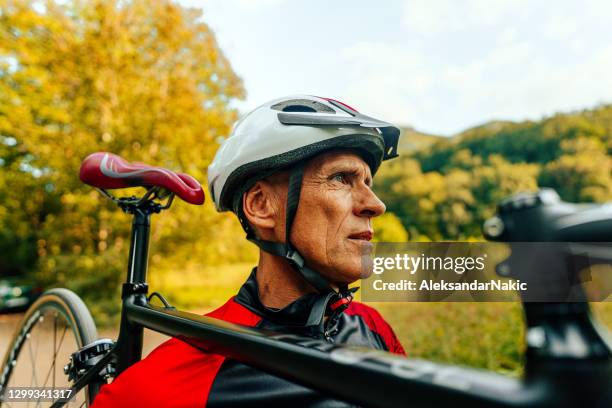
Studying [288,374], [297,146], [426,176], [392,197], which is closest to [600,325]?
[288,374]

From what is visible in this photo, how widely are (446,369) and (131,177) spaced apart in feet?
6.62

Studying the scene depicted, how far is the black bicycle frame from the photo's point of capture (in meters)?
0.51

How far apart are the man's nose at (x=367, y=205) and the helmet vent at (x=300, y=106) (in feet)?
1.37

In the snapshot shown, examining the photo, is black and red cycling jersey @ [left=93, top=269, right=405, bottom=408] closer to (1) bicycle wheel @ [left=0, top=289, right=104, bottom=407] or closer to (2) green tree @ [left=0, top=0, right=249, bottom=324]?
(1) bicycle wheel @ [left=0, top=289, right=104, bottom=407]

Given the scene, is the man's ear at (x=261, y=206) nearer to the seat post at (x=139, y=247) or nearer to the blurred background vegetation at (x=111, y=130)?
the seat post at (x=139, y=247)

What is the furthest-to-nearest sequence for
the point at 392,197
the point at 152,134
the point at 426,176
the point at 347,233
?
the point at 426,176, the point at 392,197, the point at 152,134, the point at 347,233

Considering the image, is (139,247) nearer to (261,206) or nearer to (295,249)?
(261,206)

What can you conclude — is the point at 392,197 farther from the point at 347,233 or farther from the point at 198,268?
the point at 347,233

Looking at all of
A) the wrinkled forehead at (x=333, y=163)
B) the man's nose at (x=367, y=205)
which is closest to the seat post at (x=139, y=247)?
the wrinkled forehead at (x=333, y=163)

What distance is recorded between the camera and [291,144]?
1650mm

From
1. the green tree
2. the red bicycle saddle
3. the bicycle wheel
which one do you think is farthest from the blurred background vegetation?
the red bicycle saddle

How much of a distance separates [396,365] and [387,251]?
5.38 feet

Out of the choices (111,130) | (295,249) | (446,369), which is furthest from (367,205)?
(111,130)

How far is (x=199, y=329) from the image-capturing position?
1.33 meters
